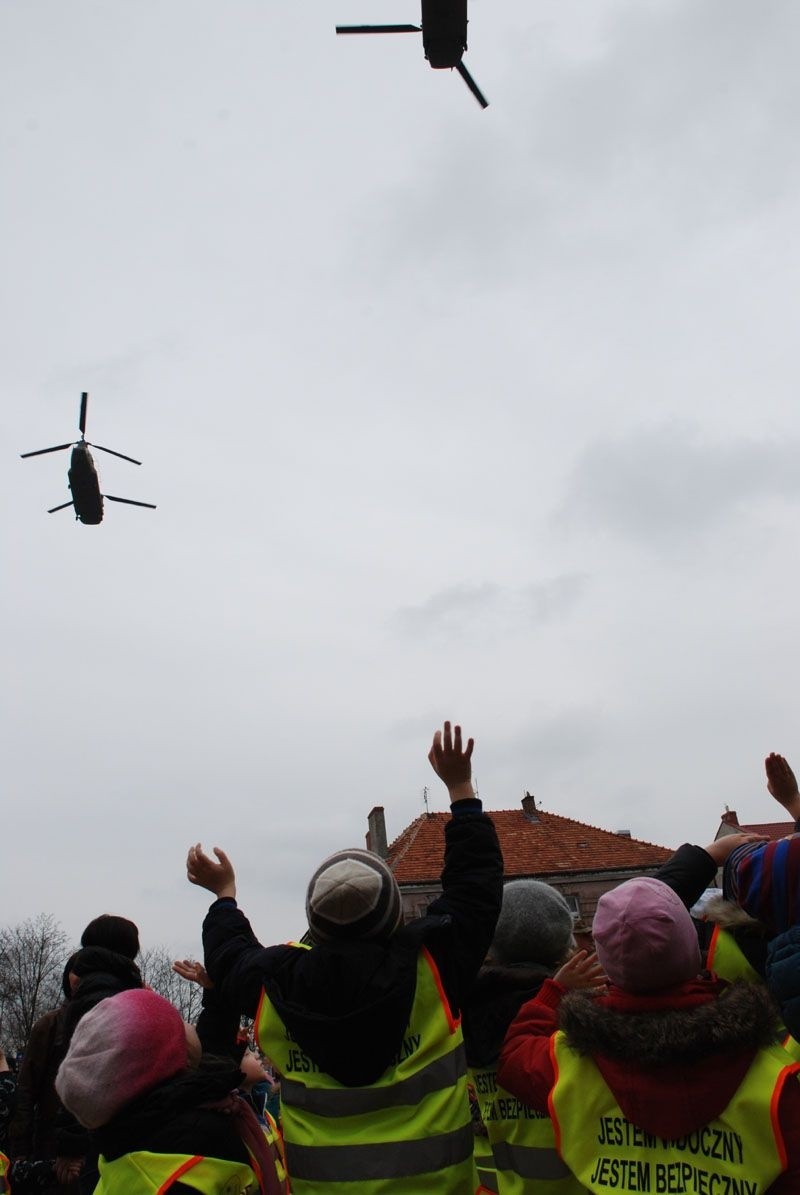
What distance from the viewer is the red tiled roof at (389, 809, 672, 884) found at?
32.2 metres

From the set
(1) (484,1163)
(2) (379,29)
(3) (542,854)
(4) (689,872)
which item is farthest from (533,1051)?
(3) (542,854)

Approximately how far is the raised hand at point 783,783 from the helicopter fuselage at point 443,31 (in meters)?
4.56

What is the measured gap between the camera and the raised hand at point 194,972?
3568 millimetres

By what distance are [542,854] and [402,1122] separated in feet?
107

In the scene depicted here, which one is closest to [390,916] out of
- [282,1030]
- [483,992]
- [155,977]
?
[282,1030]

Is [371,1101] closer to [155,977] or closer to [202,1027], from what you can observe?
[202,1027]

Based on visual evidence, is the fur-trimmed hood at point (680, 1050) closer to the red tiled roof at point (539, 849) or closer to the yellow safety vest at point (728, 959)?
the yellow safety vest at point (728, 959)

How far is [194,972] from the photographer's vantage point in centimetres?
371

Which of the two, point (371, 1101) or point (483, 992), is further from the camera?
point (483, 992)

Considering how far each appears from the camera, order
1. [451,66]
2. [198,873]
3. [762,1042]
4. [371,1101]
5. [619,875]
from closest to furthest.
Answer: [762,1042], [371,1101], [198,873], [451,66], [619,875]

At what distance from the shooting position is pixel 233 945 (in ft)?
10.7

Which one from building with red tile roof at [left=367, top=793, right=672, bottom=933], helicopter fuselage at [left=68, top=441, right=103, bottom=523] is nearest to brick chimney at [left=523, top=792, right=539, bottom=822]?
building with red tile roof at [left=367, top=793, right=672, bottom=933]

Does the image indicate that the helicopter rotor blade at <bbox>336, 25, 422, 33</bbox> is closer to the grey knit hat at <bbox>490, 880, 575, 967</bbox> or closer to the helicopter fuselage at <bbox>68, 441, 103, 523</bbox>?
the grey knit hat at <bbox>490, 880, 575, 967</bbox>

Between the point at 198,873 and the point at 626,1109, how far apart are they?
1.78m
